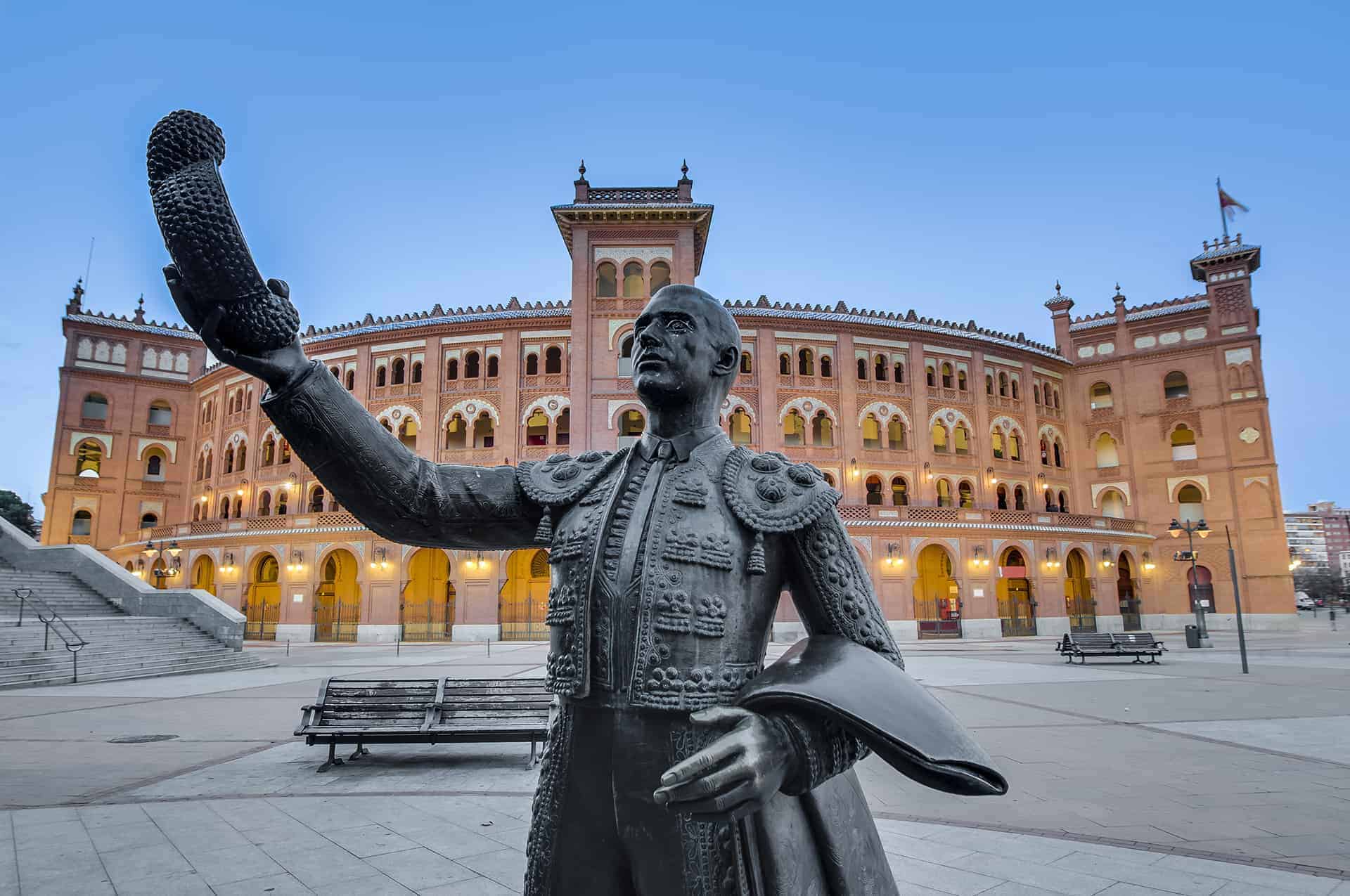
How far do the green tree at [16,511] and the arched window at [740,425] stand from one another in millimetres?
52595

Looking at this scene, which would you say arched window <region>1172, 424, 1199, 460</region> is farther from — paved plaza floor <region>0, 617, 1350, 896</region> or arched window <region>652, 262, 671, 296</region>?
paved plaza floor <region>0, 617, 1350, 896</region>

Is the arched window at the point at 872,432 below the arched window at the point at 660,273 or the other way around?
below

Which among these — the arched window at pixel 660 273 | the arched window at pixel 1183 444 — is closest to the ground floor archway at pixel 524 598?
the arched window at pixel 660 273

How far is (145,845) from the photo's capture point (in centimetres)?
524

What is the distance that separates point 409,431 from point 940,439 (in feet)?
87.9

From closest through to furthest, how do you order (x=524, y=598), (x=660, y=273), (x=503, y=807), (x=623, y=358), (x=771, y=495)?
(x=771, y=495)
(x=503, y=807)
(x=623, y=358)
(x=660, y=273)
(x=524, y=598)

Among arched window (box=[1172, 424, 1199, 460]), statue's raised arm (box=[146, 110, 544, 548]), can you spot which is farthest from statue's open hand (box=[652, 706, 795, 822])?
arched window (box=[1172, 424, 1199, 460])

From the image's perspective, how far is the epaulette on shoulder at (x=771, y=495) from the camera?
196 cm

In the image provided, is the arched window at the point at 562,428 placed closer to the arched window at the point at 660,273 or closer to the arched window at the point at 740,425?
the arched window at the point at 660,273

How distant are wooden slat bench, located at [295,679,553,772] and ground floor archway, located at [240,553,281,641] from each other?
27.1m

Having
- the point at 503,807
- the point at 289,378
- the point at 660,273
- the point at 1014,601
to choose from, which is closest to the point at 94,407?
the point at 660,273

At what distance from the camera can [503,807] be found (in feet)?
20.9

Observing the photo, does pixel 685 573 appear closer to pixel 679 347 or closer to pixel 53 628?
pixel 679 347

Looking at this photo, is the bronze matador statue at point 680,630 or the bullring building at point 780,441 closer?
the bronze matador statue at point 680,630
